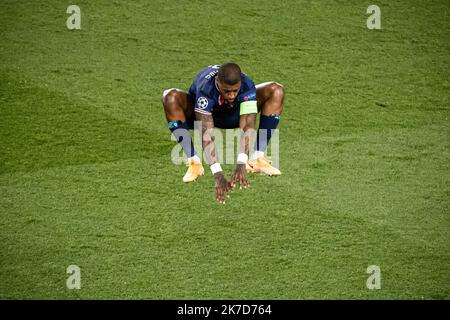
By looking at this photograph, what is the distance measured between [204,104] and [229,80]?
372mm

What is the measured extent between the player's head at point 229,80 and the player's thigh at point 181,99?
1.75 feet

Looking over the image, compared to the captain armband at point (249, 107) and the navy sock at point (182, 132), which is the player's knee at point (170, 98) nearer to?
the navy sock at point (182, 132)

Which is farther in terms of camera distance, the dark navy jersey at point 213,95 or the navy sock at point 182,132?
the navy sock at point 182,132

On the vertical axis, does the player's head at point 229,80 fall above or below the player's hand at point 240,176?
above

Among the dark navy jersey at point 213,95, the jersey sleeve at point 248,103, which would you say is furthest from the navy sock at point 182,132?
the jersey sleeve at point 248,103

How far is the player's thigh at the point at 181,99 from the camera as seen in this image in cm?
633

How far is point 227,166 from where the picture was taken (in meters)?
7.50

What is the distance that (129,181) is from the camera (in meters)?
7.30

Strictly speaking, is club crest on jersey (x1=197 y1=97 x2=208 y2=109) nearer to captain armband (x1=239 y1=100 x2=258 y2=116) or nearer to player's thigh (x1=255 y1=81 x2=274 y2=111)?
captain armband (x1=239 y1=100 x2=258 y2=116)

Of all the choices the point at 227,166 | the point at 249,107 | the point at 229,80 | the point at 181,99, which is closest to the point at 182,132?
the point at 181,99

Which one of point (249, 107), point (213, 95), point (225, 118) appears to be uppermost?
point (213, 95)

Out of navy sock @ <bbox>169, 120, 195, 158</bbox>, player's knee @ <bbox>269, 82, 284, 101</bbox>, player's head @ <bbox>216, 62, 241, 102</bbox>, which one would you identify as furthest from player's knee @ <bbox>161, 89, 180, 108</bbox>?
player's knee @ <bbox>269, 82, 284, 101</bbox>

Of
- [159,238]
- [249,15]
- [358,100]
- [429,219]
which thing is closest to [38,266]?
[159,238]

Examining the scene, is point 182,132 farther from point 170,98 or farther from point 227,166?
point 227,166
